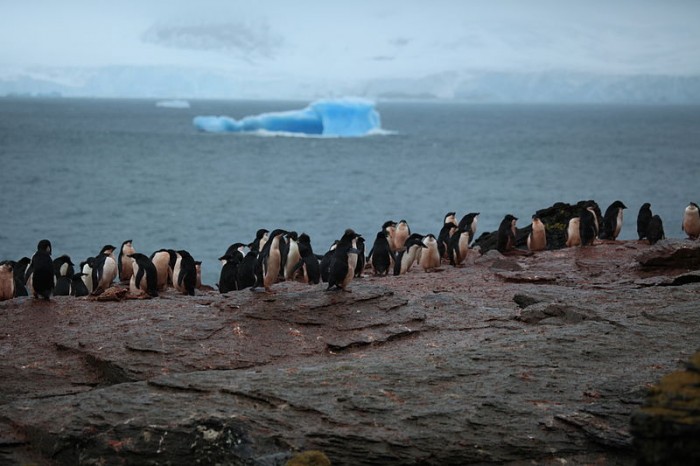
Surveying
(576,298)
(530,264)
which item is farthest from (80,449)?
(530,264)

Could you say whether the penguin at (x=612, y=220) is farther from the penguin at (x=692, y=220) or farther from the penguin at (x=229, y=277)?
the penguin at (x=229, y=277)

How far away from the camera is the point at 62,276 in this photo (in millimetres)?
16594

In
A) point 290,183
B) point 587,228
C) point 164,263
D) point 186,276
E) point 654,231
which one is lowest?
point 186,276

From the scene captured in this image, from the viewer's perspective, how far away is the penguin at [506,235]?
2047 cm

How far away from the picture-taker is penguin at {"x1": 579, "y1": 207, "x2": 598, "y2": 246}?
63.5ft

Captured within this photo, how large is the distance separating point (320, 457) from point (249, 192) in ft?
201

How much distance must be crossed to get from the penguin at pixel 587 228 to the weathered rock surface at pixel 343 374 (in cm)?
616

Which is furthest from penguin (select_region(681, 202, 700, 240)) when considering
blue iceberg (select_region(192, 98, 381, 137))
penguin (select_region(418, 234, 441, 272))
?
blue iceberg (select_region(192, 98, 381, 137))

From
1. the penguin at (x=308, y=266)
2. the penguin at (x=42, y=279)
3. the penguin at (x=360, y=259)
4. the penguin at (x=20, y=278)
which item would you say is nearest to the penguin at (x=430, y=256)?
the penguin at (x=360, y=259)

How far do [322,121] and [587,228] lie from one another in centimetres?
8735

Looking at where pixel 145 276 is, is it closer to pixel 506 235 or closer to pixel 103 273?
pixel 103 273

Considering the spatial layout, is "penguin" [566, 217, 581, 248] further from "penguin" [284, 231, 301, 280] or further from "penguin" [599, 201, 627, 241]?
"penguin" [284, 231, 301, 280]

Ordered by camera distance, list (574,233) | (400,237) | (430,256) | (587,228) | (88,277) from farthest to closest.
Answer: (400,237), (574,233), (587,228), (430,256), (88,277)

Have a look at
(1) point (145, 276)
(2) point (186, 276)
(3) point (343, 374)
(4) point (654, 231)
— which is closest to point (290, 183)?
(4) point (654, 231)
